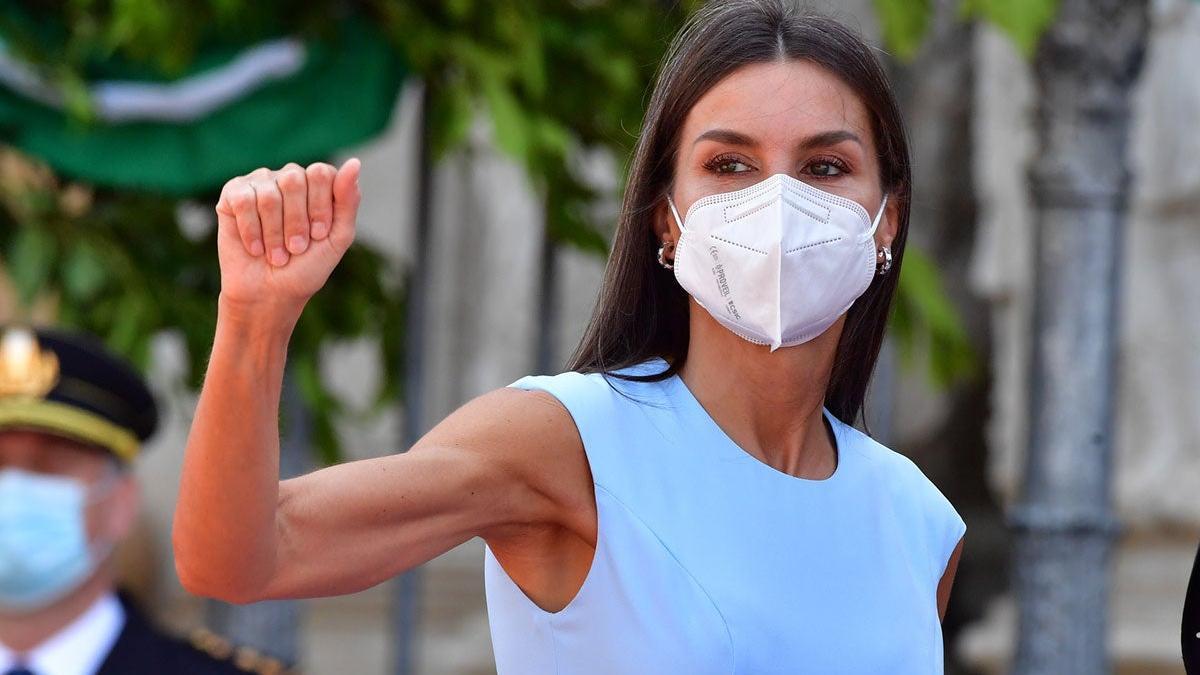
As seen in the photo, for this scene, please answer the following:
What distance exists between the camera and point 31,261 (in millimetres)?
5348

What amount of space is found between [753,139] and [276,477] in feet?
2.43

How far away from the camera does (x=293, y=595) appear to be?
2193mm

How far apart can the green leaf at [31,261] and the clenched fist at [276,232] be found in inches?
132

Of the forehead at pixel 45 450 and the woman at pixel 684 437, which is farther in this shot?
the forehead at pixel 45 450

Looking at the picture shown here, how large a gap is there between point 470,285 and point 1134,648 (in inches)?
113

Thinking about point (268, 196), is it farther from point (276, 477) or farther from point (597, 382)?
point (597, 382)

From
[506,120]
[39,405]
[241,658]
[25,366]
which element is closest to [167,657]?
[241,658]

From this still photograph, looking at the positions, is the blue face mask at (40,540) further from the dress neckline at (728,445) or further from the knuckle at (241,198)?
the knuckle at (241,198)

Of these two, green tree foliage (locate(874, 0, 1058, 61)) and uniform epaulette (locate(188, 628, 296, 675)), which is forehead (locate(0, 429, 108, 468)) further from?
green tree foliage (locate(874, 0, 1058, 61))

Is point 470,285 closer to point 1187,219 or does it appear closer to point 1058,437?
point 1187,219

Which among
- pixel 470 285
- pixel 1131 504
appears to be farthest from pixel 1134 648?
pixel 470 285

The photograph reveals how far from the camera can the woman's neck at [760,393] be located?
8.39ft

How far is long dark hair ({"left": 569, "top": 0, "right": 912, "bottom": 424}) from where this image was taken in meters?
2.60

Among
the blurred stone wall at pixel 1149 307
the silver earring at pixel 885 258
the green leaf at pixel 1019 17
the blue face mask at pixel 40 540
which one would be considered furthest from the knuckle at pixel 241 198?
the blurred stone wall at pixel 1149 307
